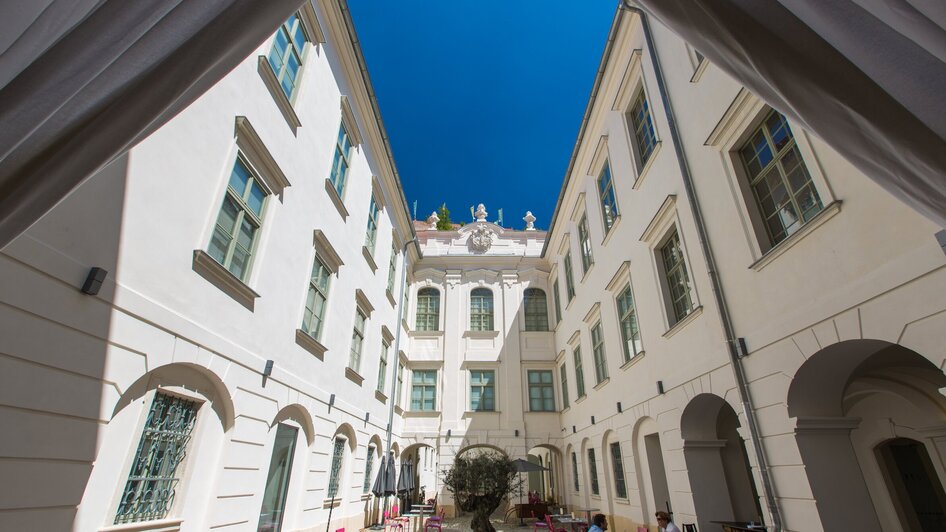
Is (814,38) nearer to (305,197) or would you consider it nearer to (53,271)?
(53,271)

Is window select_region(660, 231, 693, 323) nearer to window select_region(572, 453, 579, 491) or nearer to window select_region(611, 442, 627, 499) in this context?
window select_region(611, 442, 627, 499)

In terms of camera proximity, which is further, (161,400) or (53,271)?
(161,400)

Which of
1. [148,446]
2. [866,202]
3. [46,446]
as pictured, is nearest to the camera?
[46,446]

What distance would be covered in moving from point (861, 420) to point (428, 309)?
54.2 ft

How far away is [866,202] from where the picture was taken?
4641 mm

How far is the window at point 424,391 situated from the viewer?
18641mm

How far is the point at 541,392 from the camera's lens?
1897 centimetres

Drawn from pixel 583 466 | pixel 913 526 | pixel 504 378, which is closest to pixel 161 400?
pixel 913 526

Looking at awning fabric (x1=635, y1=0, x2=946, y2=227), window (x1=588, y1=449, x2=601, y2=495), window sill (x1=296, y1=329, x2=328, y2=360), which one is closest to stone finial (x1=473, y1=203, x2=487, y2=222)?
window (x1=588, y1=449, x2=601, y2=495)

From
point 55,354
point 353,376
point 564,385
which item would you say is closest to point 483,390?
point 564,385

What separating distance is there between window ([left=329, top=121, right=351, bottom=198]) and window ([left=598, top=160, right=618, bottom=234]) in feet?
23.4

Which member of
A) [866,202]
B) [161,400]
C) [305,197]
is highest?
[305,197]

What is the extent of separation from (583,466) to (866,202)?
1264 centimetres

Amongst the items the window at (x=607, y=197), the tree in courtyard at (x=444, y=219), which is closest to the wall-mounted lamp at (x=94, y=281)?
the window at (x=607, y=197)
